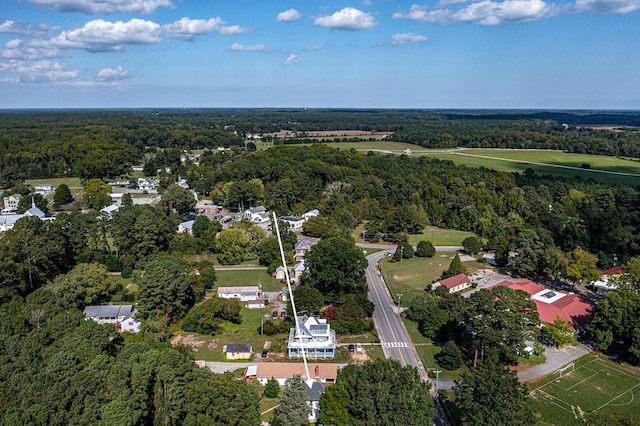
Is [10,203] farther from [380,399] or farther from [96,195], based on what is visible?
[380,399]

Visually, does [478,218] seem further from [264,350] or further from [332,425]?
[332,425]

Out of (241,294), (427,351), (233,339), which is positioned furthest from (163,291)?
(427,351)

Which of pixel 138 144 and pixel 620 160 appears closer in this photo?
pixel 620 160

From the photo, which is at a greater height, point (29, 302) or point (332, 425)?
point (29, 302)

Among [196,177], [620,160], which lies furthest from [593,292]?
[620,160]

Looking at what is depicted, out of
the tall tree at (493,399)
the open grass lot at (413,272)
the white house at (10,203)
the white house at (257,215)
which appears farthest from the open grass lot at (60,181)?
the tall tree at (493,399)

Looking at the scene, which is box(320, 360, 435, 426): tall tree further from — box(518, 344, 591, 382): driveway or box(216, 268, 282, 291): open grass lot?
box(216, 268, 282, 291): open grass lot
